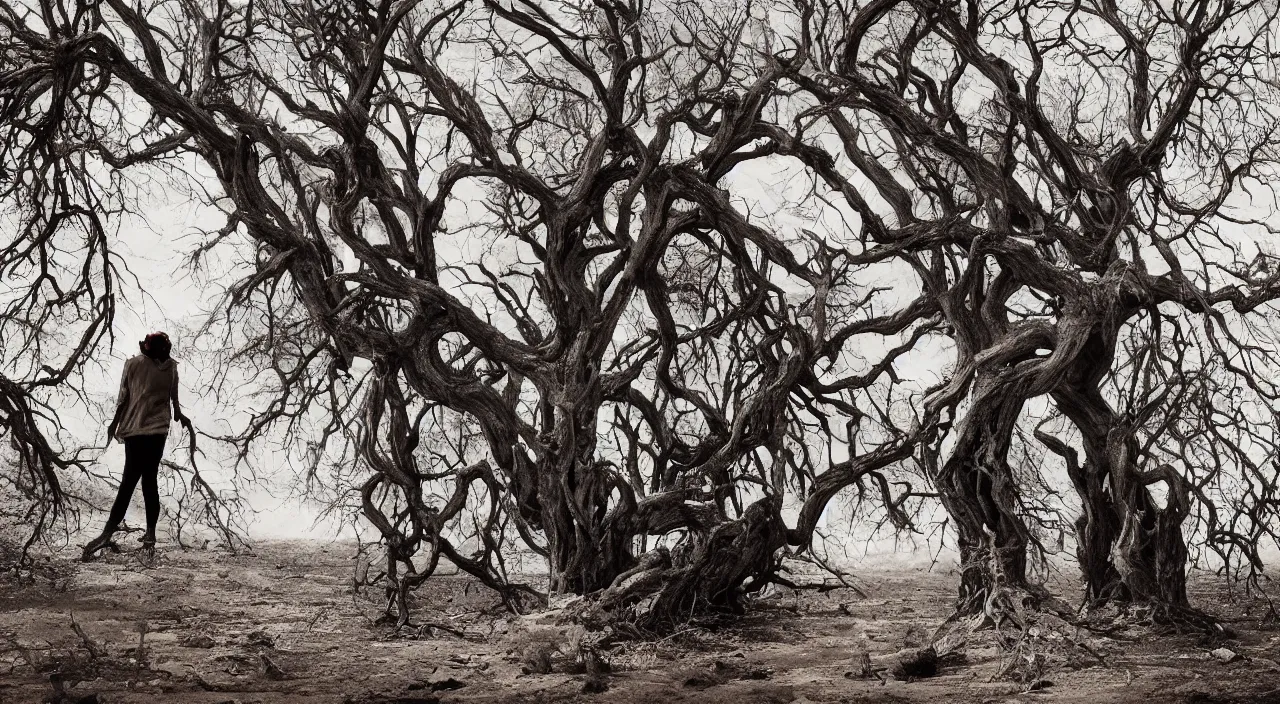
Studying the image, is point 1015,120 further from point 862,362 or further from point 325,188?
point 325,188

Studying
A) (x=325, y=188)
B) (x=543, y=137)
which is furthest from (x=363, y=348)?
(x=543, y=137)

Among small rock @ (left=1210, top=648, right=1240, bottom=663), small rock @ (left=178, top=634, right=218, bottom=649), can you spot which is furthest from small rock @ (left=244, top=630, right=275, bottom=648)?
small rock @ (left=1210, top=648, right=1240, bottom=663)

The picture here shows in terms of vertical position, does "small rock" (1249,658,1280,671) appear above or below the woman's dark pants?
below

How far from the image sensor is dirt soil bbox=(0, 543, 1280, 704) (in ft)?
18.4

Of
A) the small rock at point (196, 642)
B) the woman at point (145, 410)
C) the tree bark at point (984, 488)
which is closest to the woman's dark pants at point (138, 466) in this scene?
the woman at point (145, 410)

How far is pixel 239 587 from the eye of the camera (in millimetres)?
9102

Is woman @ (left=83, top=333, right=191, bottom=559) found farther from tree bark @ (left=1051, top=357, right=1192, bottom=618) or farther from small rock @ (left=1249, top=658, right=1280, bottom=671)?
small rock @ (left=1249, top=658, right=1280, bottom=671)

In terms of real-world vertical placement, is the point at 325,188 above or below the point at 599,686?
above

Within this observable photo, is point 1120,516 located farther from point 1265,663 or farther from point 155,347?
point 155,347

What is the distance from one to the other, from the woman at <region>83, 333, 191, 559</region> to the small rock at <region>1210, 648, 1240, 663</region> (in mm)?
6395

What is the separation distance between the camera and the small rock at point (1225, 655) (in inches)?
259

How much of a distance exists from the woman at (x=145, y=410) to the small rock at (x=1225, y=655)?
639 centimetres

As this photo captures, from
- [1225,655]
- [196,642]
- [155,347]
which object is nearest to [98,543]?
[155,347]

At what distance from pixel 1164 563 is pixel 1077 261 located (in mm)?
1996
